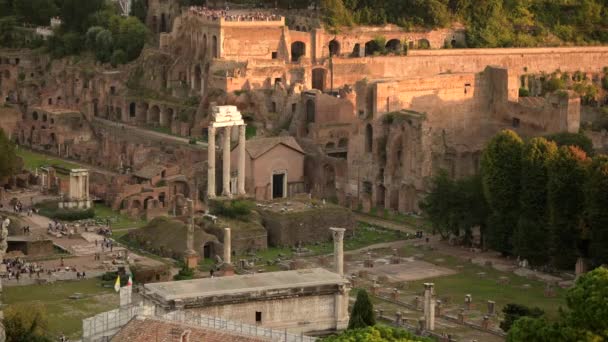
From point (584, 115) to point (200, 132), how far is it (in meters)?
24.0

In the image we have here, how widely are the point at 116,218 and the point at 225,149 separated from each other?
22.5ft

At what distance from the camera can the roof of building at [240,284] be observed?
69.5 meters

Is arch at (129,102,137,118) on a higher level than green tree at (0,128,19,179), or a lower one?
higher

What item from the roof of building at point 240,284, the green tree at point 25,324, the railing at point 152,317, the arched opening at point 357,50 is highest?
the arched opening at point 357,50

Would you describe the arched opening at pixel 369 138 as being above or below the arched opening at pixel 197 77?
below

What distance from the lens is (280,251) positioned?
9088 centimetres

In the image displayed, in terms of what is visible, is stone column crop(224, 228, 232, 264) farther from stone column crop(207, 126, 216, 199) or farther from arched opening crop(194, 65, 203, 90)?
arched opening crop(194, 65, 203, 90)

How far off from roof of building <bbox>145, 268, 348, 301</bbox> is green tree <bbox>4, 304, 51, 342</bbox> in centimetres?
419

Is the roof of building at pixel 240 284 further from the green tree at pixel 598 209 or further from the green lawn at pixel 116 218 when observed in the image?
the green lawn at pixel 116 218

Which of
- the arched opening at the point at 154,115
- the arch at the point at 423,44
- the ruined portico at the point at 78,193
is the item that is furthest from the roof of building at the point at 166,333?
the arch at the point at 423,44

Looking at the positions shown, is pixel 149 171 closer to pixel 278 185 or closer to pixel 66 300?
pixel 278 185

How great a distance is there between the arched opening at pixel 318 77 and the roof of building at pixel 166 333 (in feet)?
196

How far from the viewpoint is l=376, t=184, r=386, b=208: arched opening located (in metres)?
103

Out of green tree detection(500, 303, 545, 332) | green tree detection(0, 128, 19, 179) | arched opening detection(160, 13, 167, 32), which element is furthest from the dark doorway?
green tree detection(500, 303, 545, 332)
